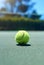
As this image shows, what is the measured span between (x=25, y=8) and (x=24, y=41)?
13463 millimetres

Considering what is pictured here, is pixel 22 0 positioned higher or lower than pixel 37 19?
higher

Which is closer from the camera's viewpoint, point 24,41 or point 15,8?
point 24,41

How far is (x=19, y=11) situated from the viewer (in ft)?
60.7

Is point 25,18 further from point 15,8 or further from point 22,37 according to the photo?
point 22,37

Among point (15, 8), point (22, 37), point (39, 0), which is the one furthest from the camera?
point (15, 8)

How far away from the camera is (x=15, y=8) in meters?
18.3

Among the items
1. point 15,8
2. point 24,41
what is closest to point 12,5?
point 15,8

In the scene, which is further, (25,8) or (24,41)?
(25,8)

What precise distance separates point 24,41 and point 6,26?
40.4ft

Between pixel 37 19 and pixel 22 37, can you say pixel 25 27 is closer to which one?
pixel 37 19

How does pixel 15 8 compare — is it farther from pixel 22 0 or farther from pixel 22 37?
pixel 22 37

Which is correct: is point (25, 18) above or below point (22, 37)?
below

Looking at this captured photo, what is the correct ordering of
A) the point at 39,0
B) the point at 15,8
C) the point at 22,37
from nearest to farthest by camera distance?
the point at 22,37 → the point at 39,0 → the point at 15,8

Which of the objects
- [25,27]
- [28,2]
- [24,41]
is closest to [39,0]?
[28,2]
